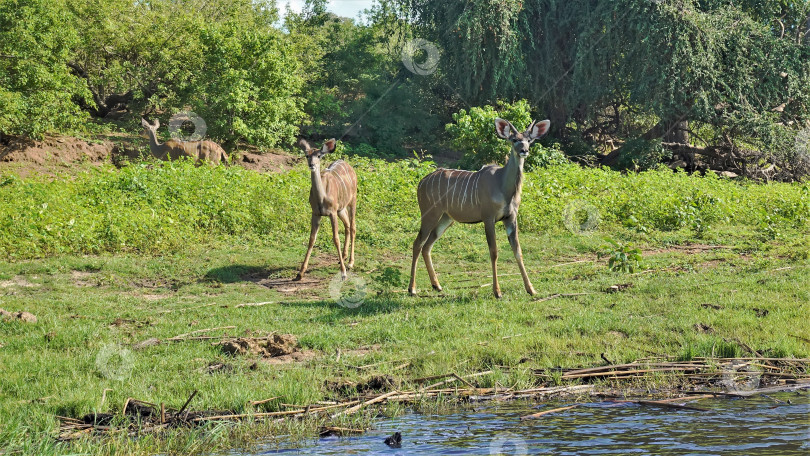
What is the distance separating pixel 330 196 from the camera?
489 inches

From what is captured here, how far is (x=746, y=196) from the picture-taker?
17.4 meters

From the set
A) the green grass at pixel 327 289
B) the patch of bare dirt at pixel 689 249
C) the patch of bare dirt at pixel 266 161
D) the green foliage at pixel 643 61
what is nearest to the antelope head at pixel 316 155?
the green grass at pixel 327 289

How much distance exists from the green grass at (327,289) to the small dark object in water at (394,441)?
0.83m

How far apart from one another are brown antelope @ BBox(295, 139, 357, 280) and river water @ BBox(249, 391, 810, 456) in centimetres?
608

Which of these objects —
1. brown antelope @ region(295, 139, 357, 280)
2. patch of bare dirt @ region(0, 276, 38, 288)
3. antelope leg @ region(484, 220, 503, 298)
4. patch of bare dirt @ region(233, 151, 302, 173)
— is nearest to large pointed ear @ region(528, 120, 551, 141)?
antelope leg @ region(484, 220, 503, 298)

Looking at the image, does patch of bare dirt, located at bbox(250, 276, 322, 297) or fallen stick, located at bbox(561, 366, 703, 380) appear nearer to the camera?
fallen stick, located at bbox(561, 366, 703, 380)

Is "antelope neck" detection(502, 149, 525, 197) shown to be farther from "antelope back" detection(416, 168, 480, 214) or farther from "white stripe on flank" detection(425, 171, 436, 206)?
"white stripe on flank" detection(425, 171, 436, 206)

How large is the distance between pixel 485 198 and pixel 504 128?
878 millimetres

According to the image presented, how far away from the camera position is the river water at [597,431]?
5.12 metres

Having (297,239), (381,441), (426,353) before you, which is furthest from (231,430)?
(297,239)

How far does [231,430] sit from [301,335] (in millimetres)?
2577

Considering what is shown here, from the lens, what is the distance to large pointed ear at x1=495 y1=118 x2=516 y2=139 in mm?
9891

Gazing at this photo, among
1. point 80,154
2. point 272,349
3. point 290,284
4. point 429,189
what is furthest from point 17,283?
point 80,154

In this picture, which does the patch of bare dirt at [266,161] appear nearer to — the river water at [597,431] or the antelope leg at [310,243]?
the antelope leg at [310,243]
